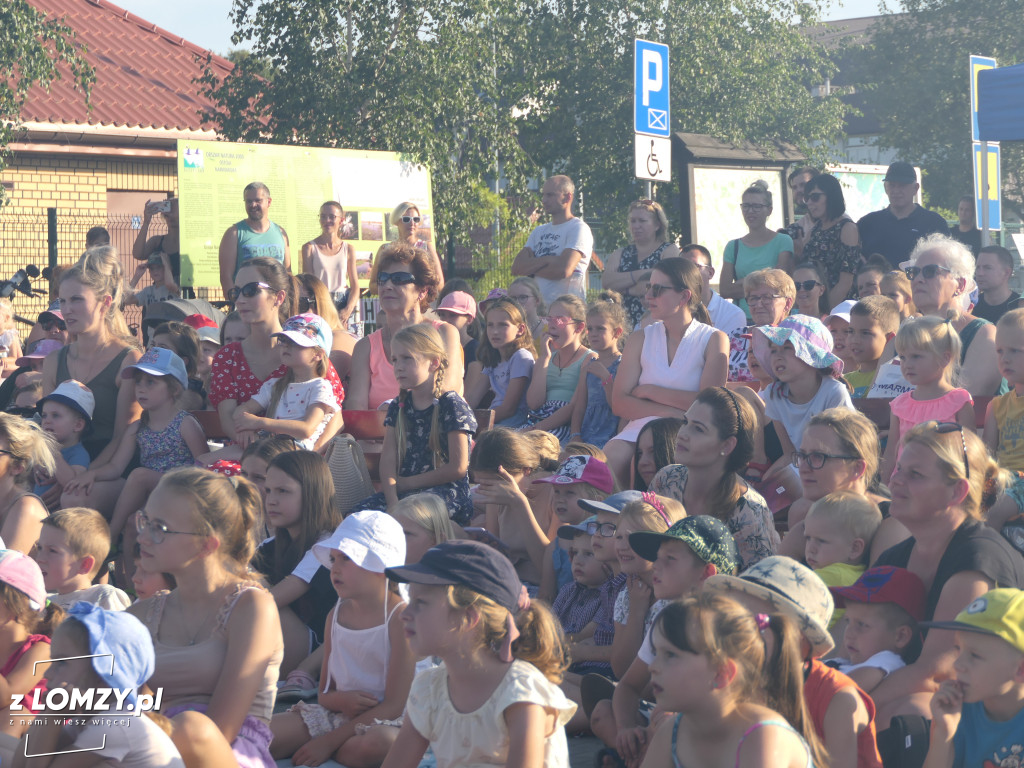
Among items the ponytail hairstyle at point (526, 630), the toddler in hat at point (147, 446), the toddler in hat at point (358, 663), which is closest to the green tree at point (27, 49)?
the toddler in hat at point (147, 446)

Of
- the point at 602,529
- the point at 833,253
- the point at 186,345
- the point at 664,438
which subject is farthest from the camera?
the point at 833,253

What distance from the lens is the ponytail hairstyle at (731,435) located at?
196 inches

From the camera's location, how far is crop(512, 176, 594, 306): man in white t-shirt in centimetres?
945

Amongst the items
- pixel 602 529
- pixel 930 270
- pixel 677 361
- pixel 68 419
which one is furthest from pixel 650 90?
pixel 602 529

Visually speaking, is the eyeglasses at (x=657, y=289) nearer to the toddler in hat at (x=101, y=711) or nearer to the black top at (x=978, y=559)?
the black top at (x=978, y=559)

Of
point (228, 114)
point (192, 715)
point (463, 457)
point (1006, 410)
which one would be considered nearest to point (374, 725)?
point (192, 715)

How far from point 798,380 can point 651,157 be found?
3.95 m

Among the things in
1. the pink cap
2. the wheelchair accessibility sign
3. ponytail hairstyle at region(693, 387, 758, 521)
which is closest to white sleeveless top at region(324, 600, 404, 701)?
ponytail hairstyle at region(693, 387, 758, 521)

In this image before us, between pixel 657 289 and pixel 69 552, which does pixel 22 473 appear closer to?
pixel 69 552

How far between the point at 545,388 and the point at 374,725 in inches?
138

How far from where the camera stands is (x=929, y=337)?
566cm

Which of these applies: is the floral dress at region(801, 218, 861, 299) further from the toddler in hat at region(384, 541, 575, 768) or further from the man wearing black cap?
the toddler in hat at region(384, 541, 575, 768)

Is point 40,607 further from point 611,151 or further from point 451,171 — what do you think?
point 611,151

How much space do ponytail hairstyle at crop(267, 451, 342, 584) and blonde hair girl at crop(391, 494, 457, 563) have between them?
1.22ft
